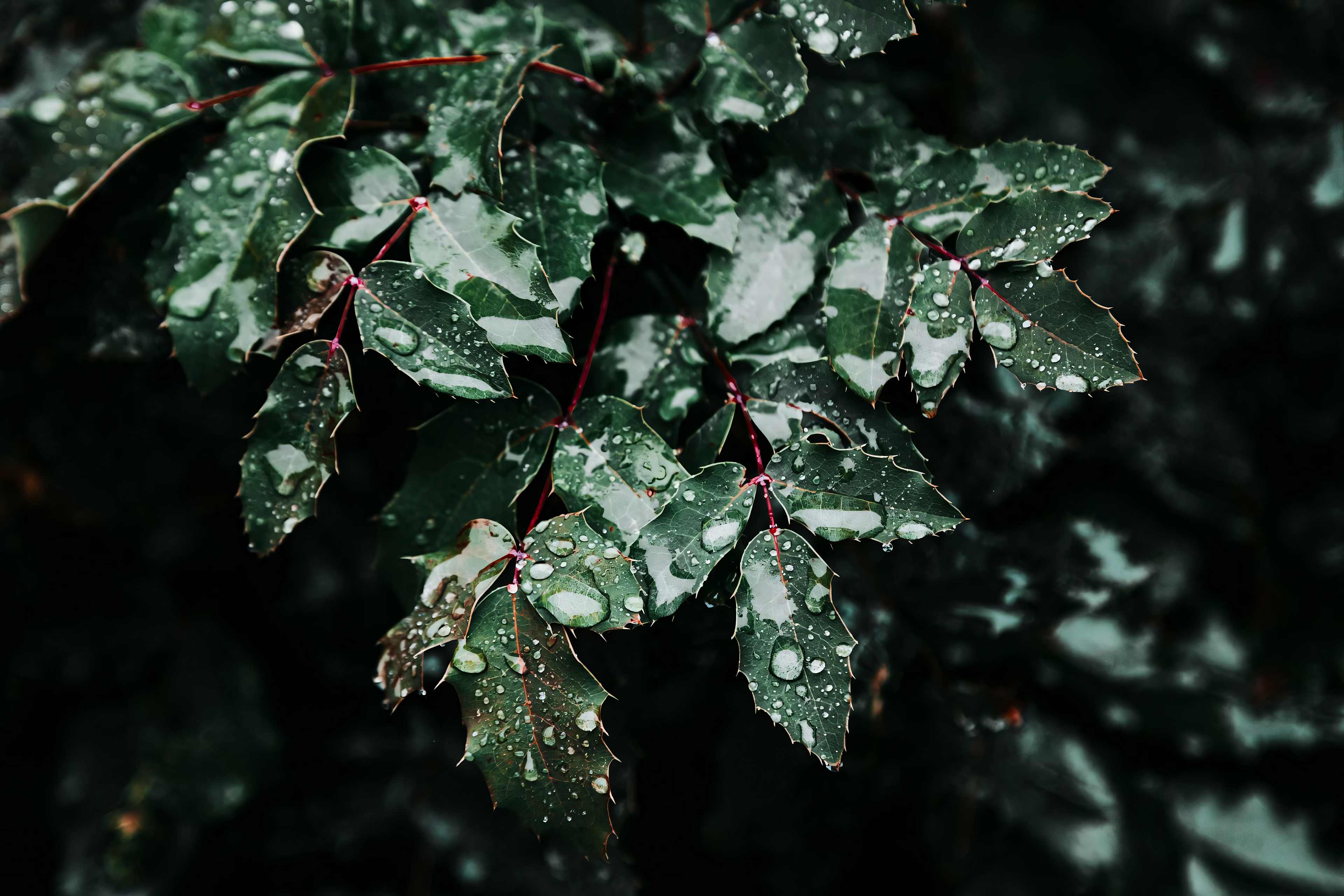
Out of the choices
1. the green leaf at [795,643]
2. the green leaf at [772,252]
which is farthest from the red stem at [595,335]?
the green leaf at [795,643]

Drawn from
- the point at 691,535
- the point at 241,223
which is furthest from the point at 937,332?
the point at 241,223

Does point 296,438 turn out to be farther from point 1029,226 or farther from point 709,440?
point 1029,226

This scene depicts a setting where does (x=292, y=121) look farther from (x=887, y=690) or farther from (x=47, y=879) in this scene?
(x=47, y=879)

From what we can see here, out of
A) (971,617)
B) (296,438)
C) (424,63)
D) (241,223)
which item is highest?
(424,63)

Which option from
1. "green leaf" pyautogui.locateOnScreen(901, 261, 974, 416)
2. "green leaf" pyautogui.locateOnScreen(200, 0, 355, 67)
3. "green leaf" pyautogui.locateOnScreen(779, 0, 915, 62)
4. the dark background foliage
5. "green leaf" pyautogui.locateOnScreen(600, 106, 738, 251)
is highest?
"green leaf" pyautogui.locateOnScreen(779, 0, 915, 62)

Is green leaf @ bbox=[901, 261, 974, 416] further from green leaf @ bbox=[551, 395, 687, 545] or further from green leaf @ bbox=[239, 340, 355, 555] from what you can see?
green leaf @ bbox=[239, 340, 355, 555]

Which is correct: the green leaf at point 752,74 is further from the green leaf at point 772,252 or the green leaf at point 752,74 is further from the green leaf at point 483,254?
the green leaf at point 483,254

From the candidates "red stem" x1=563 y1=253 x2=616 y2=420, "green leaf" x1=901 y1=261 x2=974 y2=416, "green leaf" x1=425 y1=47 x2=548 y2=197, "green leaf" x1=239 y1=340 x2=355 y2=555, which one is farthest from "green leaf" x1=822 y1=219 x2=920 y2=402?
"green leaf" x1=239 y1=340 x2=355 y2=555
